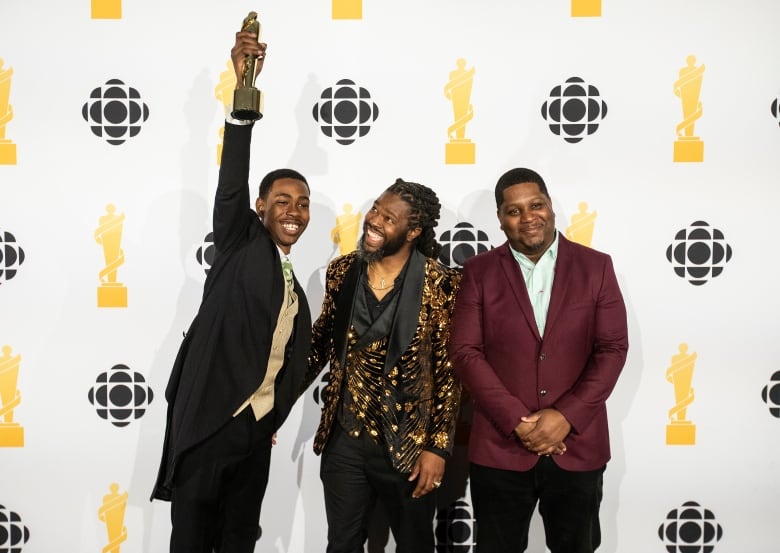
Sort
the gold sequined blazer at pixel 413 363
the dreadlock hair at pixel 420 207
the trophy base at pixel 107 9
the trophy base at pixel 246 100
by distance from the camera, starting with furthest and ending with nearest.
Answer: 1. the trophy base at pixel 107 9
2. the dreadlock hair at pixel 420 207
3. the gold sequined blazer at pixel 413 363
4. the trophy base at pixel 246 100

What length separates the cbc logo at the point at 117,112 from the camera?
9.64 feet

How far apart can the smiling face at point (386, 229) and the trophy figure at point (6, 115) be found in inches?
71.2

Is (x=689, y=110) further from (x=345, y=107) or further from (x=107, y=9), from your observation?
(x=107, y=9)

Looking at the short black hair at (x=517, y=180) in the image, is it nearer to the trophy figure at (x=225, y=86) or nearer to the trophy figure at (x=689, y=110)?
the trophy figure at (x=689, y=110)

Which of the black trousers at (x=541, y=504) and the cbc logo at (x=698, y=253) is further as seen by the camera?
the cbc logo at (x=698, y=253)

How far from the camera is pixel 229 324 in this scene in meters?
2.10

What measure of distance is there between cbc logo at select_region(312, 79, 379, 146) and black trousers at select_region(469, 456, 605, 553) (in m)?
1.62

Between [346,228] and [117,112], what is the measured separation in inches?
46.3

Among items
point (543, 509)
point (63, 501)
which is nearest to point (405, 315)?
point (543, 509)

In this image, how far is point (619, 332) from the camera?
2229 mm

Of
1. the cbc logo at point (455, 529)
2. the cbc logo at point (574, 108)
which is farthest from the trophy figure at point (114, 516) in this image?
the cbc logo at point (574, 108)

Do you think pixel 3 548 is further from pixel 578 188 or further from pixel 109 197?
pixel 578 188

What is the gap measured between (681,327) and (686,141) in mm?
858

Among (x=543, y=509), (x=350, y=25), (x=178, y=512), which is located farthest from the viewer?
(x=350, y=25)
